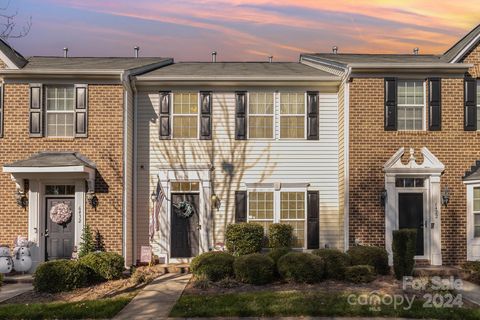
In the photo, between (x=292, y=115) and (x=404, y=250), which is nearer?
(x=404, y=250)

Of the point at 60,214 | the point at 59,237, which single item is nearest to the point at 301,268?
the point at 60,214

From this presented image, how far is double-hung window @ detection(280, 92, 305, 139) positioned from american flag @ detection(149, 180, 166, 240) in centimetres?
405

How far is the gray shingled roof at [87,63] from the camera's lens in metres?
18.5

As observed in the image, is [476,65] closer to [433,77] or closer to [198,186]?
[433,77]

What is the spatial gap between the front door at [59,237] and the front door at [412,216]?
9.53 meters

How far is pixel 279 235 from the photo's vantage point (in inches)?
717

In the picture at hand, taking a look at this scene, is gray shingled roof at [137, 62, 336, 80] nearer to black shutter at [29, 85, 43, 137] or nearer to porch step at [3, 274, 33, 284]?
black shutter at [29, 85, 43, 137]

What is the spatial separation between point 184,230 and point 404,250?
702cm

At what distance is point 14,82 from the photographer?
17938 mm

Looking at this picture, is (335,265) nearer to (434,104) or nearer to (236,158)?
(236,158)

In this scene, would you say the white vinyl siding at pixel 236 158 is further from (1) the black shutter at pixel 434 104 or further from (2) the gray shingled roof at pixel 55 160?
(1) the black shutter at pixel 434 104

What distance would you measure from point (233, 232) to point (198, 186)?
1969mm

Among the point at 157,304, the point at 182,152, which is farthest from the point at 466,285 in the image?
the point at 182,152

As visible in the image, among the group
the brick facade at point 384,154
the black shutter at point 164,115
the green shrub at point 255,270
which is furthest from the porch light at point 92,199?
the brick facade at point 384,154
